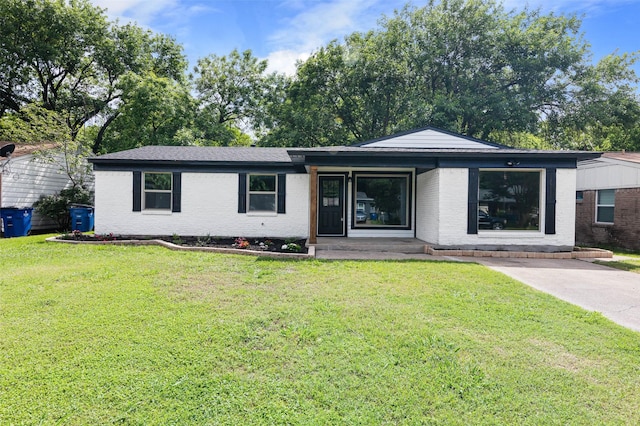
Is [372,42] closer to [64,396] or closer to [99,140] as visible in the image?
[99,140]

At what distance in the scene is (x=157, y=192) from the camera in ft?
37.0

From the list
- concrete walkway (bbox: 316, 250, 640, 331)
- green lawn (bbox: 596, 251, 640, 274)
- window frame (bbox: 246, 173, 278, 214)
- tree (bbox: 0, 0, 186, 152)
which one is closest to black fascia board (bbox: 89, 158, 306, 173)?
window frame (bbox: 246, 173, 278, 214)

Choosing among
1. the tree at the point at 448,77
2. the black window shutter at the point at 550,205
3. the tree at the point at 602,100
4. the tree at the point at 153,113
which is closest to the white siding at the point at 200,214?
the black window shutter at the point at 550,205

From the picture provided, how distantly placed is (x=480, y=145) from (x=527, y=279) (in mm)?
6247

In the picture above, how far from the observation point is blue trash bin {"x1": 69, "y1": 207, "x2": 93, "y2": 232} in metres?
12.5

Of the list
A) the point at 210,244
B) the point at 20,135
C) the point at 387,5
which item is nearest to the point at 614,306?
the point at 210,244

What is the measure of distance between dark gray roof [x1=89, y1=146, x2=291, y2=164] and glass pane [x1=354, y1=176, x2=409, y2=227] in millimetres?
2915

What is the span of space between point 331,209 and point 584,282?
7.36 m

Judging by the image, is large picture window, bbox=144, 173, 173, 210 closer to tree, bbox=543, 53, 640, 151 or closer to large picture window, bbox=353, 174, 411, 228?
large picture window, bbox=353, 174, 411, 228

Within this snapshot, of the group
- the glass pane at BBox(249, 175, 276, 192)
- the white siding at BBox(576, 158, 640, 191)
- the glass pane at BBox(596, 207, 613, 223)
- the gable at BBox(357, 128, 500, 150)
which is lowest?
the glass pane at BBox(596, 207, 613, 223)

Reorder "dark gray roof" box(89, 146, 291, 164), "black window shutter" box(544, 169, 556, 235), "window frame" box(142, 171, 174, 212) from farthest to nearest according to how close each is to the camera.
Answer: "window frame" box(142, 171, 174, 212)
"dark gray roof" box(89, 146, 291, 164)
"black window shutter" box(544, 169, 556, 235)

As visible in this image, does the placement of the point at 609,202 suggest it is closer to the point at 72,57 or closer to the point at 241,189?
the point at 241,189

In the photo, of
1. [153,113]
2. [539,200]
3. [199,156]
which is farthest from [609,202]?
[153,113]

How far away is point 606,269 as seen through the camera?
25.9 feet
